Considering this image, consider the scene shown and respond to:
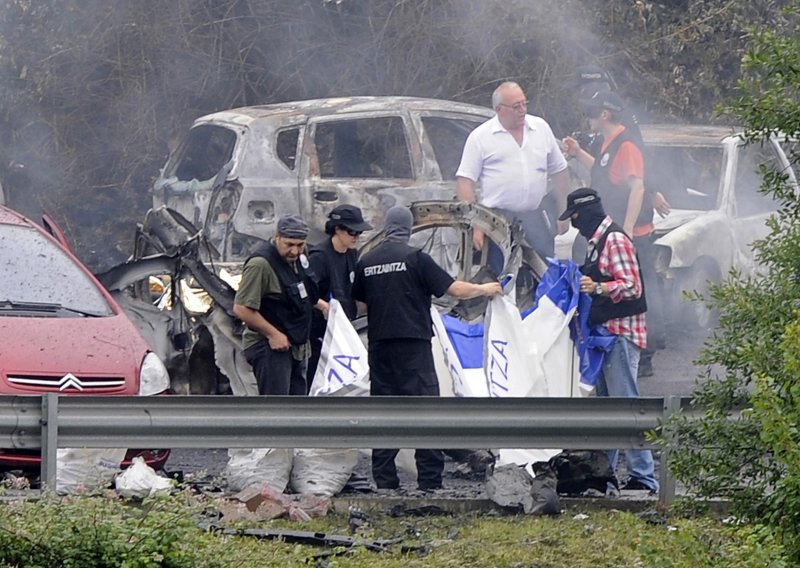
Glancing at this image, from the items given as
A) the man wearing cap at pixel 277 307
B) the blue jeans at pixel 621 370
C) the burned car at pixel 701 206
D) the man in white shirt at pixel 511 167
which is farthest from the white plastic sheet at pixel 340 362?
the burned car at pixel 701 206

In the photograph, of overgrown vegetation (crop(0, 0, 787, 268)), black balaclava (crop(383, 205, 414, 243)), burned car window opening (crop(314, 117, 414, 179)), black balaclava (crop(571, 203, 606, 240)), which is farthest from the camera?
overgrown vegetation (crop(0, 0, 787, 268))

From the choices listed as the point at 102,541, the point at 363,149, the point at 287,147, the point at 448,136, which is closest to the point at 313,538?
the point at 102,541

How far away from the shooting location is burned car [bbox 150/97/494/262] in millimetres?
12242

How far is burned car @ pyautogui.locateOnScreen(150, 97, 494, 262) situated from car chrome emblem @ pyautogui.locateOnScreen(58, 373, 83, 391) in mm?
3501

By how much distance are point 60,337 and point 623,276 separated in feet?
10.7

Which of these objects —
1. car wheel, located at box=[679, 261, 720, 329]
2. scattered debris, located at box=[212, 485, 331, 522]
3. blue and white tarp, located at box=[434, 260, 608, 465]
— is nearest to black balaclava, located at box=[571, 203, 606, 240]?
blue and white tarp, located at box=[434, 260, 608, 465]

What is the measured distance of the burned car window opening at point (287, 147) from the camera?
12547 mm

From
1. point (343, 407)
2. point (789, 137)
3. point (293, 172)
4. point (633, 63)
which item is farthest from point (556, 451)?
point (633, 63)

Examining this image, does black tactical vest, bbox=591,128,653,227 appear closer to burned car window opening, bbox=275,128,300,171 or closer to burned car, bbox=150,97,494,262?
burned car, bbox=150,97,494,262

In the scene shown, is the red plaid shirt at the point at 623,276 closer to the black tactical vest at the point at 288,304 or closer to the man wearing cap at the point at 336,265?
the man wearing cap at the point at 336,265

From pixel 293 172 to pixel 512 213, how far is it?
195cm

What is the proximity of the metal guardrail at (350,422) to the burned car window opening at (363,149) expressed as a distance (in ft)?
16.1

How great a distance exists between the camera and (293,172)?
491 inches

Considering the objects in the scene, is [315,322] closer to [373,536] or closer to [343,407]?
[343,407]
